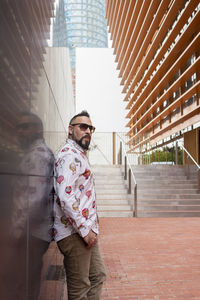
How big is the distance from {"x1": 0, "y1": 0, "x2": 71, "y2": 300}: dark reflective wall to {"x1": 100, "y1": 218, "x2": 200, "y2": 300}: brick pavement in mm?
2008

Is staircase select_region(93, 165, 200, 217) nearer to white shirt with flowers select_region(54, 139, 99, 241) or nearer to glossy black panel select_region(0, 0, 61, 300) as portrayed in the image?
white shirt with flowers select_region(54, 139, 99, 241)

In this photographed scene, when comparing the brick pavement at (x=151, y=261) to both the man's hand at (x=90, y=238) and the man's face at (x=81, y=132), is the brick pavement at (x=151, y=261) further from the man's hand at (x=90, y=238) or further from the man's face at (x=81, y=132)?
the man's face at (x=81, y=132)

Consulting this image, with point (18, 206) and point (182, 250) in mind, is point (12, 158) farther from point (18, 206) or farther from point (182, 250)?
point (182, 250)

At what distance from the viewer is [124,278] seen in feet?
12.4

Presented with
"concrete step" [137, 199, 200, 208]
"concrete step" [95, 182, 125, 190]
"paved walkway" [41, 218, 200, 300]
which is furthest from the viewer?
"concrete step" [95, 182, 125, 190]

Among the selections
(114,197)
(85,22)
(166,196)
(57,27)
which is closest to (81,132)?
(57,27)

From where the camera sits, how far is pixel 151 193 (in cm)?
1098

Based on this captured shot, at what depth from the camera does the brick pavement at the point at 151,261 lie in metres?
3.36

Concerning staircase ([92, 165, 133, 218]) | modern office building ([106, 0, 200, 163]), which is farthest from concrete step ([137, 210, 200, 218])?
modern office building ([106, 0, 200, 163])

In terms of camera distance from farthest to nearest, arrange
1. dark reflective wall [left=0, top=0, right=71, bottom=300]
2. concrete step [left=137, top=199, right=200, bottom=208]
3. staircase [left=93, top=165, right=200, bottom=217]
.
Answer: concrete step [left=137, top=199, right=200, bottom=208]
staircase [left=93, top=165, right=200, bottom=217]
dark reflective wall [left=0, top=0, right=71, bottom=300]

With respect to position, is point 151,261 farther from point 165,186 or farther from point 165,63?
point 165,63

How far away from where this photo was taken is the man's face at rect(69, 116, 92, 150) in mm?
2250

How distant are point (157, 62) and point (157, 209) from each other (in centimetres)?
1133

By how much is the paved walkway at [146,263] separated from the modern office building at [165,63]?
7.47 m
